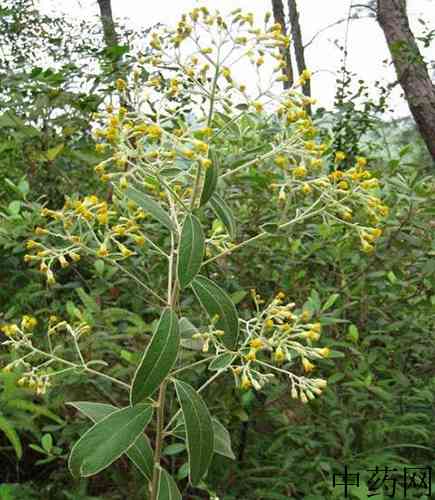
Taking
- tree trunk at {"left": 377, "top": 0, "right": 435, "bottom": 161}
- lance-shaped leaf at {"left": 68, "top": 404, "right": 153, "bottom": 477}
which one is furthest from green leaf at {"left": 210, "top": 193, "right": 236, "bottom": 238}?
tree trunk at {"left": 377, "top": 0, "right": 435, "bottom": 161}

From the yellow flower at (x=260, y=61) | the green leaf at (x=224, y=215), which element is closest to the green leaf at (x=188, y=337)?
the green leaf at (x=224, y=215)

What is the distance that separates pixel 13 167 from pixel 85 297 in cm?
161

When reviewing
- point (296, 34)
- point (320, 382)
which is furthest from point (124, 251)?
point (296, 34)

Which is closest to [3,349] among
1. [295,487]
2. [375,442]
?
[295,487]

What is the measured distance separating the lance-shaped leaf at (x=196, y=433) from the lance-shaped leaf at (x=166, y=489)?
0.16 m

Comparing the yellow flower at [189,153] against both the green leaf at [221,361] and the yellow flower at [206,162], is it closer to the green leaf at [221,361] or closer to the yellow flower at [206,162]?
the yellow flower at [206,162]

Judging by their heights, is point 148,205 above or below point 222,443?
above

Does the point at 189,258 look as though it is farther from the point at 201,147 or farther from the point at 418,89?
the point at 418,89

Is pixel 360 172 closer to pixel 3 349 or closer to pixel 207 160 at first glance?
pixel 207 160

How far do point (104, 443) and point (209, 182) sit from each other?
2.37 feet

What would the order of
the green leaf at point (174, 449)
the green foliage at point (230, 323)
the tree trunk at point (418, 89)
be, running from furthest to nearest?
the tree trunk at point (418, 89), the green leaf at point (174, 449), the green foliage at point (230, 323)

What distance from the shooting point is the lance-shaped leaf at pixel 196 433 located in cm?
178

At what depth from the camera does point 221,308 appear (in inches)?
71.3

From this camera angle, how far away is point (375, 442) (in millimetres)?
2826
